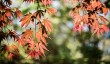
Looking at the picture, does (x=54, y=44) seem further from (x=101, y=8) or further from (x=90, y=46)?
(x=101, y=8)

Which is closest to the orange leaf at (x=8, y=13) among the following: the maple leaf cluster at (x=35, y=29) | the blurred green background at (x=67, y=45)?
the maple leaf cluster at (x=35, y=29)

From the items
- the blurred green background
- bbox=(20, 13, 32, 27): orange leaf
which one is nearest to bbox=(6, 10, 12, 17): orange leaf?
bbox=(20, 13, 32, 27): orange leaf

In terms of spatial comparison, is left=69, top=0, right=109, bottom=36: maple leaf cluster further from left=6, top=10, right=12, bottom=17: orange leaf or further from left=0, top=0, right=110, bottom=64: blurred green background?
left=0, top=0, right=110, bottom=64: blurred green background

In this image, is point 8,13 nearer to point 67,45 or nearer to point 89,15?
point 89,15

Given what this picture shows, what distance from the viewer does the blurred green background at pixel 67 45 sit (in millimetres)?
8164

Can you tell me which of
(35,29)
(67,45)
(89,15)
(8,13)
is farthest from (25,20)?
(67,45)

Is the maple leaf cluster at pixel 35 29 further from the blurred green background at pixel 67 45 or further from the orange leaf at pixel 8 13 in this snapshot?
the blurred green background at pixel 67 45

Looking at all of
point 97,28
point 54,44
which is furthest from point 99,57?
point 97,28

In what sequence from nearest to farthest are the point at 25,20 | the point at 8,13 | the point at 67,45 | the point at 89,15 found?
the point at 25,20 < the point at 89,15 < the point at 8,13 < the point at 67,45

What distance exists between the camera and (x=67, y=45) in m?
9.24

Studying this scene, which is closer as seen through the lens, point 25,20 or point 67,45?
point 25,20

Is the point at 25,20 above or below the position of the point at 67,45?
below

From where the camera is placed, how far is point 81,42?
8711 mm

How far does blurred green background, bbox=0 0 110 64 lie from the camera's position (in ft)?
26.8
